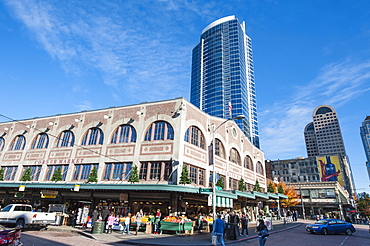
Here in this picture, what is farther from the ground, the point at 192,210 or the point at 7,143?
the point at 7,143

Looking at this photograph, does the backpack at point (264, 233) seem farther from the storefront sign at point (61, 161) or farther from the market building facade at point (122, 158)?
the storefront sign at point (61, 161)

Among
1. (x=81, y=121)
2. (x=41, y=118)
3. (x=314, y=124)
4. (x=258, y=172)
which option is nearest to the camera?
(x=81, y=121)

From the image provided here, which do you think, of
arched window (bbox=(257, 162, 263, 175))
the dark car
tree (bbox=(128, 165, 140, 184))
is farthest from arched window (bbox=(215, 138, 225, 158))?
arched window (bbox=(257, 162, 263, 175))

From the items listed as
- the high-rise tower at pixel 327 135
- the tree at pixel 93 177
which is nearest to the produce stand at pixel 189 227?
the tree at pixel 93 177

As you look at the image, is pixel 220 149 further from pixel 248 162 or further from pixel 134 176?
pixel 134 176

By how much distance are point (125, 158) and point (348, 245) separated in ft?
62.8

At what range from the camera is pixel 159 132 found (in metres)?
24.3

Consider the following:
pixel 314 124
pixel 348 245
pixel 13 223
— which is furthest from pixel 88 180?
pixel 314 124

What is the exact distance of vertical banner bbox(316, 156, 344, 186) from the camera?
91312 mm

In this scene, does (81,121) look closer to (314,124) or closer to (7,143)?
(7,143)

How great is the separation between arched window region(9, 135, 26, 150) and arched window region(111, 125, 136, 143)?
14.7 meters

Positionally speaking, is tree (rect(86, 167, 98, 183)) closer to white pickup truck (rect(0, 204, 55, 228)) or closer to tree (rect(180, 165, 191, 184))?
white pickup truck (rect(0, 204, 55, 228))

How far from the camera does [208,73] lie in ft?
412

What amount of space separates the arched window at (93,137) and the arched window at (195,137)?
9821 millimetres
